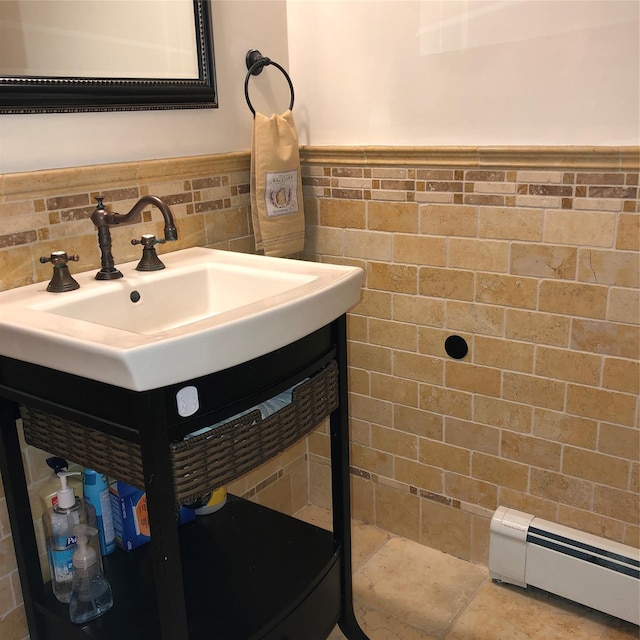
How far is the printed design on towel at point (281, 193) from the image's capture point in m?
1.87

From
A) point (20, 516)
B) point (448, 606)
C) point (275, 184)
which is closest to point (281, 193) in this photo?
point (275, 184)

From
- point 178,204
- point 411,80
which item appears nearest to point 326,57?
point 411,80

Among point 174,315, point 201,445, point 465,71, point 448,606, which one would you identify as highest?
point 465,71

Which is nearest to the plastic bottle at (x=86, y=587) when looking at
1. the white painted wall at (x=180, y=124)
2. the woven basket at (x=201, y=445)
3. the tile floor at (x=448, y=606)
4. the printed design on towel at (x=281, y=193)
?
the woven basket at (x=201, y=445)

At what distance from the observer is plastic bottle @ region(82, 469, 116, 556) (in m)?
1.51

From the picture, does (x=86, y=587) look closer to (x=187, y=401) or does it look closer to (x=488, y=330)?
(x=187, y=401)

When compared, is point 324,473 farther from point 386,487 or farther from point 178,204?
point 178,204

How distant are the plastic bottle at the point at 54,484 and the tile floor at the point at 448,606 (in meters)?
0.78

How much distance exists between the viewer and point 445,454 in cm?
202

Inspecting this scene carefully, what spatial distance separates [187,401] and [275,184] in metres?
0.92

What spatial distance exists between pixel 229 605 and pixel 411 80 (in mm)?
1342

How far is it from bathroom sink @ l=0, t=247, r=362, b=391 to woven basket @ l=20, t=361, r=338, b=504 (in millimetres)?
140

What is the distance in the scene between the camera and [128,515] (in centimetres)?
157

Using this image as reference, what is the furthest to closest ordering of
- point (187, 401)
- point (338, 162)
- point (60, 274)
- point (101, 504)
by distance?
point (338, 162), point (101, 504), point (60, 274), point (187, 401)
